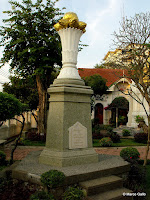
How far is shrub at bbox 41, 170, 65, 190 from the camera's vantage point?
14.1 ft

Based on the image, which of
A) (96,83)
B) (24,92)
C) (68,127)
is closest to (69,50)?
(68,127)

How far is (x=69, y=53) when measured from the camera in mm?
6234

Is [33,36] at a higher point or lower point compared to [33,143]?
higher

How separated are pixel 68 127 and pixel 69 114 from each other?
36cm

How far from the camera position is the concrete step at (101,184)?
4.64 meters

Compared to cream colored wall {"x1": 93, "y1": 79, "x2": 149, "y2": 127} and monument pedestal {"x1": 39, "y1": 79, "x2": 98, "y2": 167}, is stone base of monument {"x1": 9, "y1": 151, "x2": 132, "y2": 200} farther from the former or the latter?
cream colored wall {"x1": 93, "y1": 79, "x2": 149, "y2": 127}

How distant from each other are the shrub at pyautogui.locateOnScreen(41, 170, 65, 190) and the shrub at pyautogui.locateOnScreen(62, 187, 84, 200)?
0.71 ft

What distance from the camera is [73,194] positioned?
4312mm

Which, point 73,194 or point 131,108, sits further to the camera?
point 131,108

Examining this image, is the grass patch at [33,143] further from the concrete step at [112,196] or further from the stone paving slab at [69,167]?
the concrete step at [112,196]

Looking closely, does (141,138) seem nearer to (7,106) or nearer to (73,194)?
(7,106)

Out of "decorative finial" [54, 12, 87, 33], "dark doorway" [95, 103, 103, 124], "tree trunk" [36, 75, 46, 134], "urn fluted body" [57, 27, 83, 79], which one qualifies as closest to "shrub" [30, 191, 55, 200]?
"urn fluted body" [57, 27, 83, 79]

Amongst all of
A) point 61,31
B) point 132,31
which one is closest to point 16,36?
point 132,31

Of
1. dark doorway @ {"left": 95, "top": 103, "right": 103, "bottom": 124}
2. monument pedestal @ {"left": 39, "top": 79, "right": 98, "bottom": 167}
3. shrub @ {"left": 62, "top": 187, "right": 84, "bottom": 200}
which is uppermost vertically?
dark doorway @ {"left": 95, "top": 103, "right": 103, "bottom": 124}
